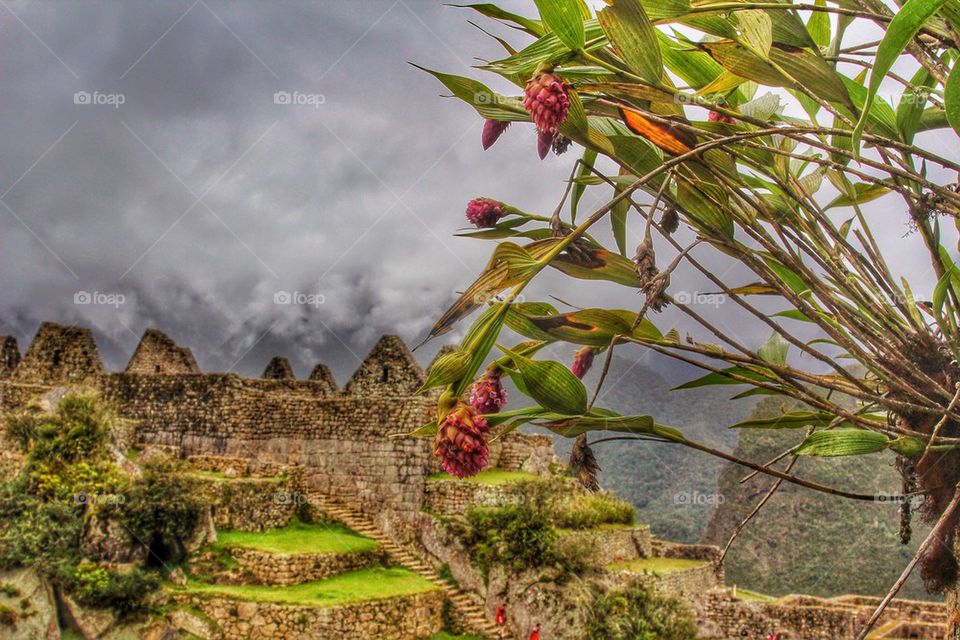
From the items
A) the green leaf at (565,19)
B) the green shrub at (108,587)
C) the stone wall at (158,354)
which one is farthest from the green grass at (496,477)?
the green leaf at (565,19)

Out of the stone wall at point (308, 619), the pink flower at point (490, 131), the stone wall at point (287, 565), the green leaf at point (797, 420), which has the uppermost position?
the pink flower at point (490, 131)

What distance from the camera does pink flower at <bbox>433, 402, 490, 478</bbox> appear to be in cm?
176

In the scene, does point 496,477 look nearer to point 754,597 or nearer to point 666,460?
point 754,597

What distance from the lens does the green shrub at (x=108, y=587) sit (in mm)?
10375

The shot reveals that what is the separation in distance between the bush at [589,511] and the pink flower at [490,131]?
11.1 meters

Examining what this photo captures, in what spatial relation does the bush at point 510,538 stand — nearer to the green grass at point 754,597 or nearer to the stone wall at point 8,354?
the green grass at point 754,597

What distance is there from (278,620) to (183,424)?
633 cm

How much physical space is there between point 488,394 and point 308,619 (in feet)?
29.4

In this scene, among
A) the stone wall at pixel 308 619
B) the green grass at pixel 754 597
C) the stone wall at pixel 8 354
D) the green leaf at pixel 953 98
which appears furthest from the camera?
the stone wall at pixel 8 354

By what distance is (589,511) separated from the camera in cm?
1369

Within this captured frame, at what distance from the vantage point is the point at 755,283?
2.97 m

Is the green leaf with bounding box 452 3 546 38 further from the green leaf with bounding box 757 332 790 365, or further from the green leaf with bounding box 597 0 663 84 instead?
the green leaf with bounding box 757 332 790 365

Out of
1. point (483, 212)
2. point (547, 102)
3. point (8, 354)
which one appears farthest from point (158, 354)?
point (547, 102)

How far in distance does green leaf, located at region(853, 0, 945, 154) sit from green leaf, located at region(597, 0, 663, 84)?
1.51 feet
